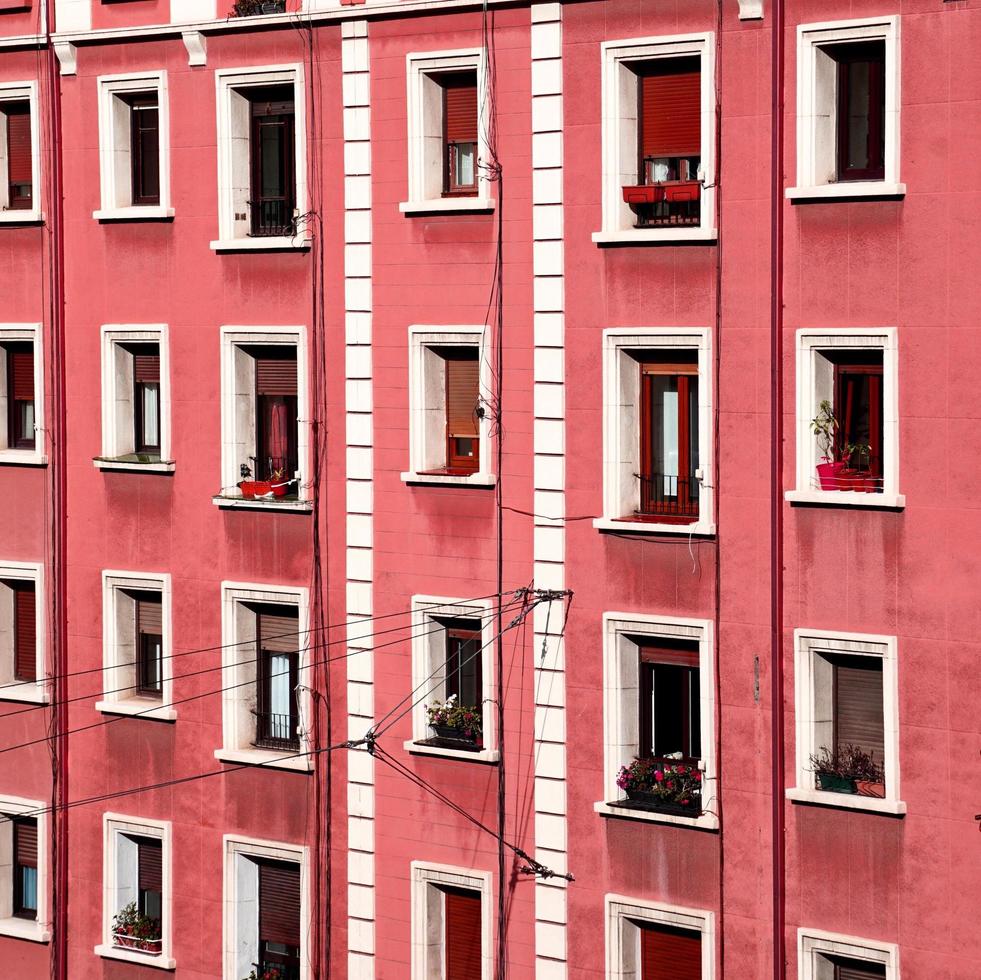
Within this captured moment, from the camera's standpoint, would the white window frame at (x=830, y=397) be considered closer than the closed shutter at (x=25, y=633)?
Yes

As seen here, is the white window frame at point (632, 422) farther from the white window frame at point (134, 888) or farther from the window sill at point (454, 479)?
the white window frame at point (134, 888)

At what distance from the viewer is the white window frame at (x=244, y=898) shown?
3338 centimetres

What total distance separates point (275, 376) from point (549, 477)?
16.9ft

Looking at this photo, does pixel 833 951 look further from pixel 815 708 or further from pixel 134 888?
pixel 134 888

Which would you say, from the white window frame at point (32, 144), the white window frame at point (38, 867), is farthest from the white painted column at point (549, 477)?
the white window frame at point (38, 867)

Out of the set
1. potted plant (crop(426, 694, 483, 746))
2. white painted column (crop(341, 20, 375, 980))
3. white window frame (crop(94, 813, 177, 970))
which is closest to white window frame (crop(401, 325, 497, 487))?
white painted column (crop(341, 20, 375, 980))

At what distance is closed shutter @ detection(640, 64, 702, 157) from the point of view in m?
29.7

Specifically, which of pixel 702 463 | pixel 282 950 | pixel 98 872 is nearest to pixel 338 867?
pixel 282 950

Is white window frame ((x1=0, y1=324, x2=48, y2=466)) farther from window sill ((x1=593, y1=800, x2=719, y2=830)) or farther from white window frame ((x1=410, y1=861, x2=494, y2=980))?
window sill ((x1=593, y1=800, x2=719, y2=830))

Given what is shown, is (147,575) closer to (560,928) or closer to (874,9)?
(560,928)

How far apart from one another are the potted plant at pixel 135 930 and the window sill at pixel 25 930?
1414mm

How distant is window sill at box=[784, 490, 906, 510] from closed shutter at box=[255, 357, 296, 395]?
8.42m

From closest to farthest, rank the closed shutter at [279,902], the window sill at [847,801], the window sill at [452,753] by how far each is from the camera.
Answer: the window sill at [847,801] < the window sill at [452,753] < the closed shutter at [279,902]

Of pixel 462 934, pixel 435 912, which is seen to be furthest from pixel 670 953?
pixel 435 912
